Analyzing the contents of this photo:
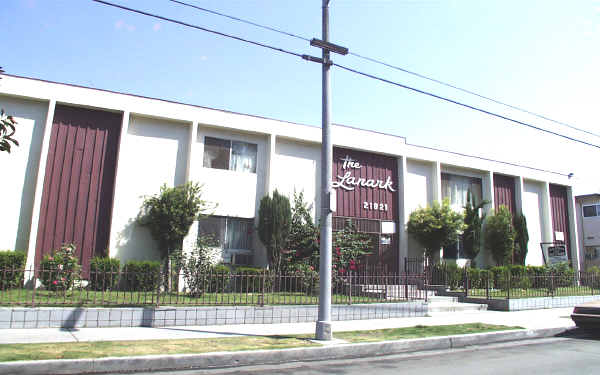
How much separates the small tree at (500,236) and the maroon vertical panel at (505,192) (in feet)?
5.01

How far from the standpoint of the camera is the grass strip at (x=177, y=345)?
22.5 feet

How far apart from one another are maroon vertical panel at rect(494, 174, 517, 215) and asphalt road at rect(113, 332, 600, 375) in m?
15.8

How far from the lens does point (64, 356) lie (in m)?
6.71

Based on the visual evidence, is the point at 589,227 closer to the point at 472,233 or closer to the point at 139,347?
the point at 472,233

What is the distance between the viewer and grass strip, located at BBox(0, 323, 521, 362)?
270 inches

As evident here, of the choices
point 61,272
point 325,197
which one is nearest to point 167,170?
point 61,272

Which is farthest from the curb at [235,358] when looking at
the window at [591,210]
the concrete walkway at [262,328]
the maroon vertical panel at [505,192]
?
the window at [591,210]

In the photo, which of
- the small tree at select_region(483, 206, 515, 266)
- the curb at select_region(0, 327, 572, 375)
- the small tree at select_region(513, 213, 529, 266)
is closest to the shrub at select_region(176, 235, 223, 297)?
the curb at select_region(0, 327, 572, 375)

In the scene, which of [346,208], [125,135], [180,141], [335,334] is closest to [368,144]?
[346,208]

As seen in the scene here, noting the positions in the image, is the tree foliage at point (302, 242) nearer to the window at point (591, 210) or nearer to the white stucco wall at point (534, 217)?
the white stucco wall at point (534, 217)

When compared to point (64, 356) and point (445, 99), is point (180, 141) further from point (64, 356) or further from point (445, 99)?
point (64, 356)

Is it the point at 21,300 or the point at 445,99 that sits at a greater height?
the point at 445,99

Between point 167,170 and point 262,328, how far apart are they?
823cm

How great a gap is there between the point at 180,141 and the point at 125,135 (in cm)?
196
